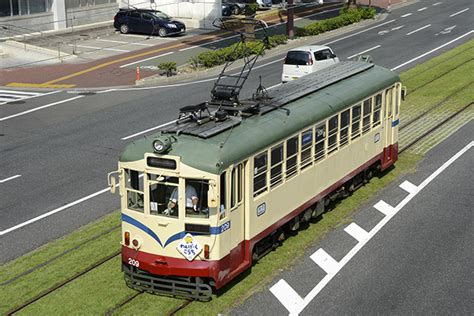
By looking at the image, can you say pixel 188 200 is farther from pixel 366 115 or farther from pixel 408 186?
pixel 408 186

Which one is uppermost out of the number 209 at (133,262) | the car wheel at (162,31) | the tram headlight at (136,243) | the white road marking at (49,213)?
the car wheel at (162,31)

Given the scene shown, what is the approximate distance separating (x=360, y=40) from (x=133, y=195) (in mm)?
36080

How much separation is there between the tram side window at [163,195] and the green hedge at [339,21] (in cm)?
3614

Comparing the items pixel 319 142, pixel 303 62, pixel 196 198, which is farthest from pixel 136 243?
pixel 303 62

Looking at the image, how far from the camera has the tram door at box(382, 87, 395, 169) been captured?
2202 centimetres

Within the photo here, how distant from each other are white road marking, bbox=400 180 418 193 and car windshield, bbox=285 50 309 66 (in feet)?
45.6

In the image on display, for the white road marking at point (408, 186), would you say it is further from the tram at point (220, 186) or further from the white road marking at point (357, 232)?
the tram at point (220, 186)

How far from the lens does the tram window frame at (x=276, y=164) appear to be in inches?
622

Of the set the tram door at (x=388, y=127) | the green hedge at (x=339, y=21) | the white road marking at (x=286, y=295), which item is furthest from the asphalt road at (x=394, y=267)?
the green hedge at (x=339, y=21)

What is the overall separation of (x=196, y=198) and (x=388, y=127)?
10.2m

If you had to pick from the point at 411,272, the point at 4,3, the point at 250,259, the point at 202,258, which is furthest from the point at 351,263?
the point at 4,3

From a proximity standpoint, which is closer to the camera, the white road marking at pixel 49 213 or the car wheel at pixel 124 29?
the white road marking at pixel 49 213

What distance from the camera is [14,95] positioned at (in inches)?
1406

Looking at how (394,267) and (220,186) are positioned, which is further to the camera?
(394,267)
